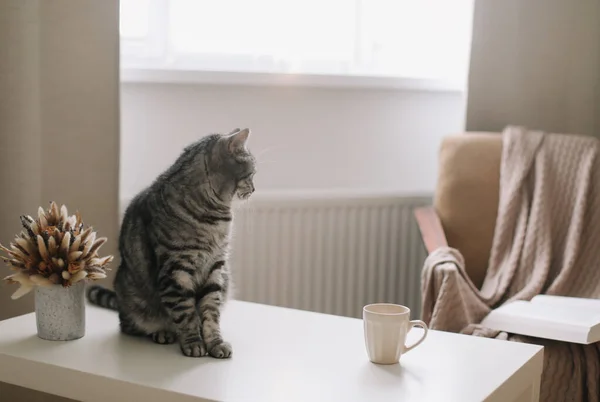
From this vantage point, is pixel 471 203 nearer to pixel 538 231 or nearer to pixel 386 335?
pixel 538 231

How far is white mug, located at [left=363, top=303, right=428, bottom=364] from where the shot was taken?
1.33 m

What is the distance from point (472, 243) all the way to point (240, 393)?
143 cm

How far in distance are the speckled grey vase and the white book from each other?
1.02 meters

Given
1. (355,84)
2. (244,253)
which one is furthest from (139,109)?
(355,84)

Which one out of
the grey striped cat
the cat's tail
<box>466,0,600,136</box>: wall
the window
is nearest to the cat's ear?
the grey striped cat

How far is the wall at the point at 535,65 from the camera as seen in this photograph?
274cm

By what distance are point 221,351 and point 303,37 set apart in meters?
1.52

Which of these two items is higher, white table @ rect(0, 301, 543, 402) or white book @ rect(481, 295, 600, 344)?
white table @ rect(0, 301, 543, 402)

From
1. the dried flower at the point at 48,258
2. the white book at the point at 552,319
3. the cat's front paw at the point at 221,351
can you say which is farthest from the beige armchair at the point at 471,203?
the dried flower at the point at 48,258

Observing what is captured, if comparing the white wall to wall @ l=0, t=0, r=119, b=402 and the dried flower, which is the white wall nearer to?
wall @ l=0, t=0, r=119, b=402

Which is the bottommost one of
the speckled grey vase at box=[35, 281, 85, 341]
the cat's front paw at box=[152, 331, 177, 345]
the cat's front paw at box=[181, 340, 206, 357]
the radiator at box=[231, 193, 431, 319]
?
the radiator at box=[231, 193, 431, 319]

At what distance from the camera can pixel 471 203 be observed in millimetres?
2494

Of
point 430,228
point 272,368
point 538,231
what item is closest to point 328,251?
point 430,228

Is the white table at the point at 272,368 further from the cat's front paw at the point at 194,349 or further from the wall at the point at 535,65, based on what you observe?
the wall at the point at 535,65
